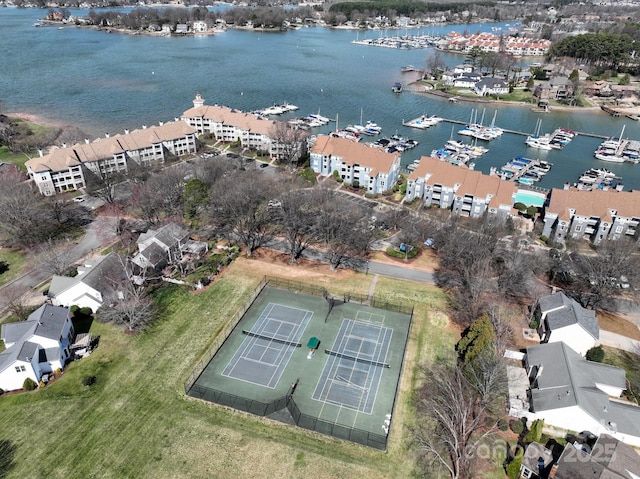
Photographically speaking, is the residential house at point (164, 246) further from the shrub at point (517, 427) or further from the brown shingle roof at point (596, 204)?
the brown shingle roof at point (596, 204)

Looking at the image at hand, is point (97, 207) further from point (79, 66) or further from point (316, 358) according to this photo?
Answer: point (79, 66)

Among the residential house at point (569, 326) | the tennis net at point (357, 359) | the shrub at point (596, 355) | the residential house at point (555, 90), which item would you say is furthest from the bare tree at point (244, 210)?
the residential house at point (555, 90)

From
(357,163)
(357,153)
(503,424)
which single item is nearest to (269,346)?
(503,424)

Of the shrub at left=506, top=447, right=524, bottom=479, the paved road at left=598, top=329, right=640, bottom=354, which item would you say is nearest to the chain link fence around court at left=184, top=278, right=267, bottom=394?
the shrub at left=506, top=447, right=524, bottom=479

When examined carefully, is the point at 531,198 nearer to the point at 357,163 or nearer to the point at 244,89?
the point at 357,163

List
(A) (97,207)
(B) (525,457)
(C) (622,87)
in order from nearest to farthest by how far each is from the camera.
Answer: (B) (525,457)
(A) (97,207)
(C) (622,87)

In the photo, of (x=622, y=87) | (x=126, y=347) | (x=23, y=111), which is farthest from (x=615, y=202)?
(x=23, y=111)

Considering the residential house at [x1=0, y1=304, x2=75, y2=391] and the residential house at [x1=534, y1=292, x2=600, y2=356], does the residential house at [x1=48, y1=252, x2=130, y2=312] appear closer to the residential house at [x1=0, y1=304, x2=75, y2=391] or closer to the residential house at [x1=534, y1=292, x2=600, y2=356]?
the residential house at [x1=0, y1=304, x2=75, y2=391]
